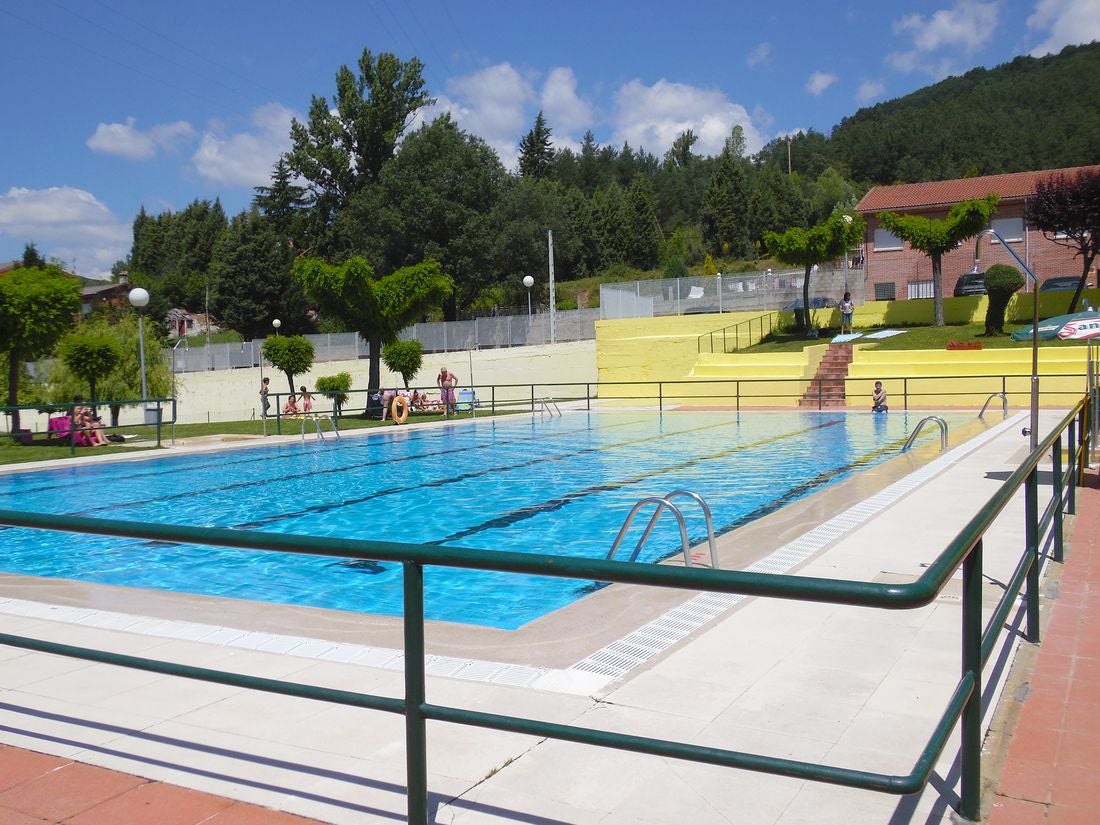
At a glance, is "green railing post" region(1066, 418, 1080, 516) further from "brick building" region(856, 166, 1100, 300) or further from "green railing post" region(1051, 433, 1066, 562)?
"brick building" region(856, 166, 1100, 300)

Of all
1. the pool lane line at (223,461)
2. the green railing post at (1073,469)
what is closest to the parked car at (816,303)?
the pool lane line at (223,461)

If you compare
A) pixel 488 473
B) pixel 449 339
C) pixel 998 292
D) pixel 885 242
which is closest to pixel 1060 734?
pixel 488 473

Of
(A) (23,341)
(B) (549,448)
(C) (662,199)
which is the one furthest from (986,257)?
(C) (662,199)

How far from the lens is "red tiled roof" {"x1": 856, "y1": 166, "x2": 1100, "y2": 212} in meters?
50.2

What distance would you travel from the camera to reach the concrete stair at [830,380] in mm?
30886

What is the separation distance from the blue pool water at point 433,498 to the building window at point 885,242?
92.2 ft

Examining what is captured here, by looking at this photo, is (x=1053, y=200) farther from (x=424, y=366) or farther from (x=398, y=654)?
(x=398, y=654)

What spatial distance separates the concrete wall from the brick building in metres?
17.3

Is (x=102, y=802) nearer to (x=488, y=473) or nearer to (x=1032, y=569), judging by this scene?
(x=1032, y=569)

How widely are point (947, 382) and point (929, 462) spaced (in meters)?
15.9

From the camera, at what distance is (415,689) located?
3059 millimetres

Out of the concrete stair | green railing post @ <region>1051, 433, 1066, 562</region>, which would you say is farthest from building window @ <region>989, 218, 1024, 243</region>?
green railing post @ <region>1051, 433, 1066, 562</region>

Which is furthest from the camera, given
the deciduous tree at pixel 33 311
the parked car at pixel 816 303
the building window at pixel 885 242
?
the building window at pixel 885 242

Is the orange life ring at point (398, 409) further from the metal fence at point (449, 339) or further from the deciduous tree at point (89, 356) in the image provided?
the metal fence at point (449, 339)
